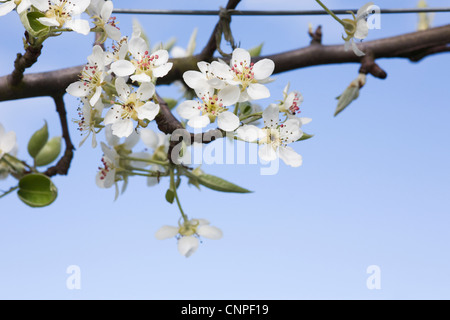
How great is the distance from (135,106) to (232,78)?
0.47 ft

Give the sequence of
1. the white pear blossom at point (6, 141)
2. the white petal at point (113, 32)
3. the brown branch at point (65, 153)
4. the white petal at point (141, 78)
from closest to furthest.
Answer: the white petal at point (141, 78)
the white petal at point (113, 32)
the white pear blossom at point (6, 141)
the brown branch at point (65, 153)

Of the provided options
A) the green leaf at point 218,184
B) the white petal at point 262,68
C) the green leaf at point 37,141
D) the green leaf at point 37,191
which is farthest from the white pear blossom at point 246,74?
the green leaf at point 37,141

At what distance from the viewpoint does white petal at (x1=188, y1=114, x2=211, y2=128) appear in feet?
2.55

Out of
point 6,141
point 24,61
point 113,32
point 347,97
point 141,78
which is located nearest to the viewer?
point 141,78

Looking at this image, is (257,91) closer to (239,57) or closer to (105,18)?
(239,57)

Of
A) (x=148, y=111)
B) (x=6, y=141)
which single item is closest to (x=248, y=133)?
(x=148, y=111)

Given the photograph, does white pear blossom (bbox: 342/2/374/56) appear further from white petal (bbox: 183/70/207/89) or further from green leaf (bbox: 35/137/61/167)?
green leaf (bbox: 35/137/61/167)

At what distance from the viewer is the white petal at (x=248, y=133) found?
0.76 meters

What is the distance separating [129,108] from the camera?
77 centimetres

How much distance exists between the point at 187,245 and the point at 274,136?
0.32 m

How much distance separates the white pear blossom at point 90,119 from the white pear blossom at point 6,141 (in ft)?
0.83

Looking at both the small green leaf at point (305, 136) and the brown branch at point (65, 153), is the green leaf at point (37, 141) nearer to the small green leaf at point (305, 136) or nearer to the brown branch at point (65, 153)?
the brown branch at point (65, 153)


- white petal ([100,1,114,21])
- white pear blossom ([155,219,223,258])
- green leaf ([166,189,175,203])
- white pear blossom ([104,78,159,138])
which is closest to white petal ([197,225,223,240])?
white pear blossom ([155,219,223,258])
